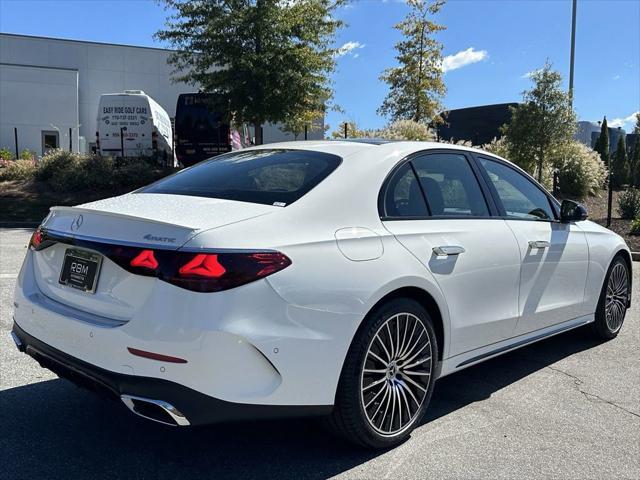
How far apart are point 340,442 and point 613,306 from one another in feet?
11.2

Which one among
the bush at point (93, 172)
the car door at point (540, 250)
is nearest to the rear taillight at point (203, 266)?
the car door at point (540, 250)

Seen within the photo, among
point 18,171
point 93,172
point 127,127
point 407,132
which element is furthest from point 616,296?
point 127,127

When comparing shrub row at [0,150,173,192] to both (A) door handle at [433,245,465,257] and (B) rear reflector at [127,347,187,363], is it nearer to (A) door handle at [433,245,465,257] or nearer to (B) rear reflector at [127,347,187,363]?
(A) door handle at [433,245,465,257]

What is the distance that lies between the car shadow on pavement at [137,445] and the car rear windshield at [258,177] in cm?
131

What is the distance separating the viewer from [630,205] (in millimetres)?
15203

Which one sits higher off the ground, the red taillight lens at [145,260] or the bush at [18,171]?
the bush at [18,171]

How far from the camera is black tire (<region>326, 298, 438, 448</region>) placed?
2.86 m

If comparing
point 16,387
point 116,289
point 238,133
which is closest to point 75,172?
point 238,133

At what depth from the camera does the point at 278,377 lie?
101 inches

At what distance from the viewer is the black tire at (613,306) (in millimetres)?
5133

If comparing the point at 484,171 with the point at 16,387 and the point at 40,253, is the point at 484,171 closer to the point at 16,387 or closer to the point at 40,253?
the point at 40,253

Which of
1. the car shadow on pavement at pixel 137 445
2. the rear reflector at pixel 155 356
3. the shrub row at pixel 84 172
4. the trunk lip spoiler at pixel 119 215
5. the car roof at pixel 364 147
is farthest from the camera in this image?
the shrub row at pixel 84 172

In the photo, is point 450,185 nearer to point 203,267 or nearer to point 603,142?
point 203,267

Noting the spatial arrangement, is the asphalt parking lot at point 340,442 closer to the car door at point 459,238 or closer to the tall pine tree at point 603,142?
the car door at point 459,238
